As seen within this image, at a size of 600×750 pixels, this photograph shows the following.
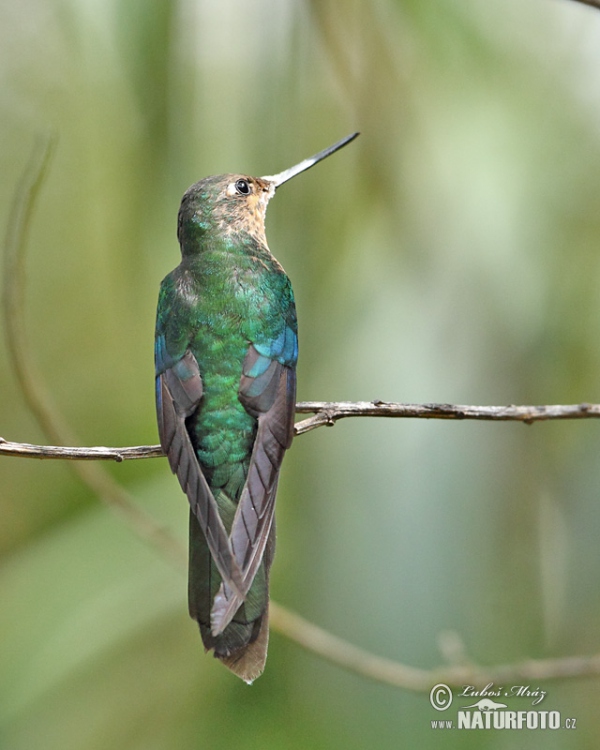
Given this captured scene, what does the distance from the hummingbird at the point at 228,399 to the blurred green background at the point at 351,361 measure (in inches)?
25.8

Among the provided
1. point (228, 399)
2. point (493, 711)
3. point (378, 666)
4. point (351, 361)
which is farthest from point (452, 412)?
point (351, 361)

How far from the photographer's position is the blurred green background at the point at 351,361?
308cm

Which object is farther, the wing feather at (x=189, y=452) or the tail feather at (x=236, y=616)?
the tail feather at (x=236, y=616)

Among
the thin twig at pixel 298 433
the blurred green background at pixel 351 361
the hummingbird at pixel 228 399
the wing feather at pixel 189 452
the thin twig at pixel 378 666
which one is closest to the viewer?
the wing feather at pixel 189 452

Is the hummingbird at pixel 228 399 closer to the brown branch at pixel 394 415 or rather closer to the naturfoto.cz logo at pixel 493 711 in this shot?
the brown branch at pixel 394 415

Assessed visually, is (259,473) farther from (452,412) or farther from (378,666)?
(378,666)

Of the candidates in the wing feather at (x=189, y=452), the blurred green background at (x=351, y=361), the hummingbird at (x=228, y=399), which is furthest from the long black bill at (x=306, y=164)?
the wing feather at (x=189, y=452)

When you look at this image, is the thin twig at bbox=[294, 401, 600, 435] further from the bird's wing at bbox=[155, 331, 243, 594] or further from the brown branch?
the bird's wing at bbox=[155, 331, 243, 594]

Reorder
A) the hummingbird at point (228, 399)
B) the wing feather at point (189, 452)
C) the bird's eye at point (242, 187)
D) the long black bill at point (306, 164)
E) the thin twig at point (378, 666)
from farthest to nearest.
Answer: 1. the bird's eye at point (242, 187)
2. the long black bill at point (306, 164)
3. the thin twig at point (378, 666)
4. the hummingbird at point (228, 399)
5. the wing feather at point (189, 452)

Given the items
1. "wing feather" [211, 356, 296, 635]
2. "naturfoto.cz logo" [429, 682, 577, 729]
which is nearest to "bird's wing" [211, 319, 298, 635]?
"wing feather" [211, 356, 296, 635]

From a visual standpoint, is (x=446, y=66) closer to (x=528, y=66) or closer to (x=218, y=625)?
(x=528, y=66)

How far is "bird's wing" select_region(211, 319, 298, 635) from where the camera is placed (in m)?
1.74

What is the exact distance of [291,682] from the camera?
3.04 metres

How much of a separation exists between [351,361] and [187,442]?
1.51m
